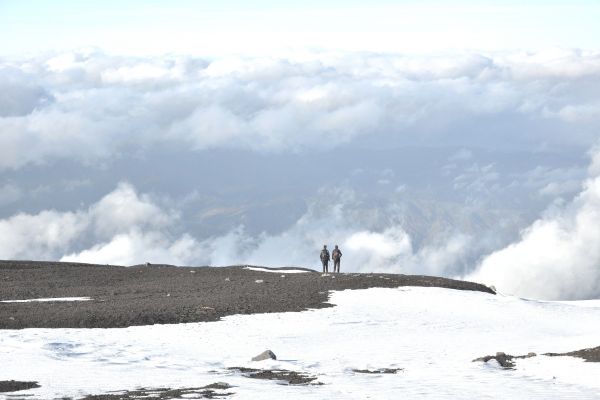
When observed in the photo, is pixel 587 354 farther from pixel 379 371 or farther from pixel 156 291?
pixel 156 291

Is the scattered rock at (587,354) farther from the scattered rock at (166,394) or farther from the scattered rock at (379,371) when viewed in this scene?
the scattered rock at (166,394)

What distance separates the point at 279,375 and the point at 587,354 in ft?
31.1

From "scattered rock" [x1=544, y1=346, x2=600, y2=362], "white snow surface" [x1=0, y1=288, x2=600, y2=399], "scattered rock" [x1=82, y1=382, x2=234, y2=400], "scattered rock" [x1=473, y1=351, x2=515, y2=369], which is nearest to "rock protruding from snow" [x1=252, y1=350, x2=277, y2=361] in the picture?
"white snow surface" [x1=0, y1=288, x2=600, y2=399]

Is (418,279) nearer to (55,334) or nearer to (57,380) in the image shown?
(55,334)

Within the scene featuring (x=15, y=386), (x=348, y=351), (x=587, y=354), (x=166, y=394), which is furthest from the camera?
(x=348, y=351)

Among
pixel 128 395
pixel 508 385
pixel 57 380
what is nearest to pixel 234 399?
pixel 128 395

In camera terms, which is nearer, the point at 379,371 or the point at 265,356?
the point at 379,371

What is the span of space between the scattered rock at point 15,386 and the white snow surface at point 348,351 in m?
0.36

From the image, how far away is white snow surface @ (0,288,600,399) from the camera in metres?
25.1

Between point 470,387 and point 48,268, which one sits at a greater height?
point 48,268

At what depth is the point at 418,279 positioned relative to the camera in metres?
51.7

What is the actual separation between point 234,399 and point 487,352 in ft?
38.1

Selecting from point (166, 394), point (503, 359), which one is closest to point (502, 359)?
point (503, 359)

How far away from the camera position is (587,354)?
30281 millimetres
